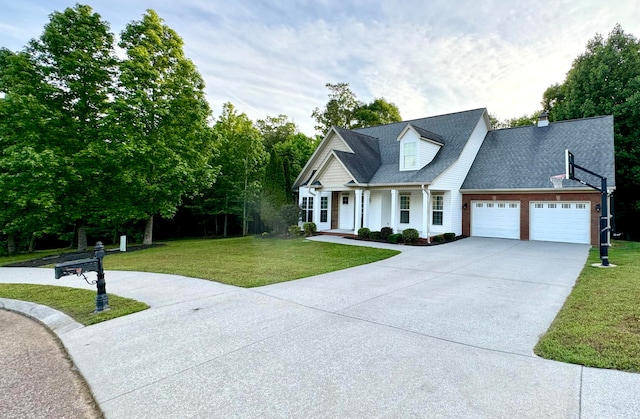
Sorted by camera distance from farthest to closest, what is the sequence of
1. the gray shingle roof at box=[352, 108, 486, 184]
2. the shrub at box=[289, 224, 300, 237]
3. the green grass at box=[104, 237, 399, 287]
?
the shrub at box=[289, 224, 300, 237]
the gray shingle roof at box=[352, 108, 486, 184]
the green grass at box=[104, 237, 399, 287]

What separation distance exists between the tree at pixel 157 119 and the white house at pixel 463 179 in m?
7.47

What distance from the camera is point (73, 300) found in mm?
6340

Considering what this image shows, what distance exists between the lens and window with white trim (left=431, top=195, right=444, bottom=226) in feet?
55.0

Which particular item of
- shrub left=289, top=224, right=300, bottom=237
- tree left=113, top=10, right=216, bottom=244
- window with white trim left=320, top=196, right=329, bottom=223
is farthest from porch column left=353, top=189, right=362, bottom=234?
tree left=113, top=10, right=216, bottom=244

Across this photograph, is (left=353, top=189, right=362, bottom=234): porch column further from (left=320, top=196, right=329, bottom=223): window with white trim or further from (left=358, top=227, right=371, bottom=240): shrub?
(left=320, top=196, right=329, bottom=223): window with white trim

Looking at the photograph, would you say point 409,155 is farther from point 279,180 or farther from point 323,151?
point 279,180

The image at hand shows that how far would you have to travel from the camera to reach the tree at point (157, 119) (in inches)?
618

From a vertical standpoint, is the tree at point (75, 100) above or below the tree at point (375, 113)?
below

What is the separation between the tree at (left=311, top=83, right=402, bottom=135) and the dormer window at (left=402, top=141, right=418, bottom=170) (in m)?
19.8

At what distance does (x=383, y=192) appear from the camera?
59.0 ft

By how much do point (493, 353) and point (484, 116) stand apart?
18.4m

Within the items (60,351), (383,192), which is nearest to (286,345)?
(60,351)

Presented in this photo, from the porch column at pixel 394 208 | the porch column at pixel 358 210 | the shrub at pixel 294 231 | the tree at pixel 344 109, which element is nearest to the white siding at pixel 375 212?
the porch column at pixel 358 210

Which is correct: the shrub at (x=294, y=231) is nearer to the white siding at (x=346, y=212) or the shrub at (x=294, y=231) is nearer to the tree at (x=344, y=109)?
the white siding at (x=346, y=212)
